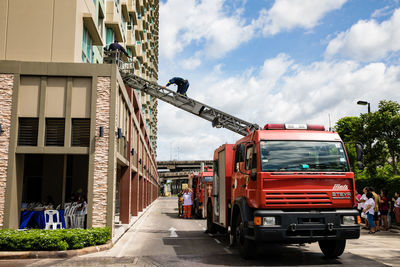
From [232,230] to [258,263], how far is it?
182 centimetres

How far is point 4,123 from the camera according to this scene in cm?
1269

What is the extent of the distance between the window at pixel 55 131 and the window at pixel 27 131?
0.38m

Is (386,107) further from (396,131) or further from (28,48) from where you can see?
(28,48)

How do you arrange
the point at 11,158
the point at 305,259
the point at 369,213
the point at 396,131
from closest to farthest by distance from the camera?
the point at 305,259 → the point at 11,158 → the point at 369,213 → the point at 396,131

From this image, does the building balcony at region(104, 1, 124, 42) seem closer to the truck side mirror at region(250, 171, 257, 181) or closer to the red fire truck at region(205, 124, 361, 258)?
the red fire truck at region(205, 124, 361, 258)

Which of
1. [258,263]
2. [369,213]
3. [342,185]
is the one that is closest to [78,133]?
[258,263]

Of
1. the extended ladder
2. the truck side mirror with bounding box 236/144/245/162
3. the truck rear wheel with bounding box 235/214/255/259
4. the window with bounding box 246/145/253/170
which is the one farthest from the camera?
the extended ladder

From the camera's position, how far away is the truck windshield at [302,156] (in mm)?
8859

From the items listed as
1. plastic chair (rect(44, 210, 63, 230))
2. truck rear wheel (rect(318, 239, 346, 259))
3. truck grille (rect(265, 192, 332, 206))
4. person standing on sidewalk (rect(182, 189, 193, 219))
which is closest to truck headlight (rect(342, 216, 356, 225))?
truck grille (rect(265, 192, 332, 206))

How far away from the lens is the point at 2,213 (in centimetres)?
1219

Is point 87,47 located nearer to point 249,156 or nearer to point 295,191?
point 249,156

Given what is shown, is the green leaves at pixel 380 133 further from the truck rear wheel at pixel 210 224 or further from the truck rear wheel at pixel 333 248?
the truck rear wheel at pixel 333 248

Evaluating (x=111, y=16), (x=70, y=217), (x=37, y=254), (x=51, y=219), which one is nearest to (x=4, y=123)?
(x=51, y=219)

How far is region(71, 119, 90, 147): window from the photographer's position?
13.2 meters
